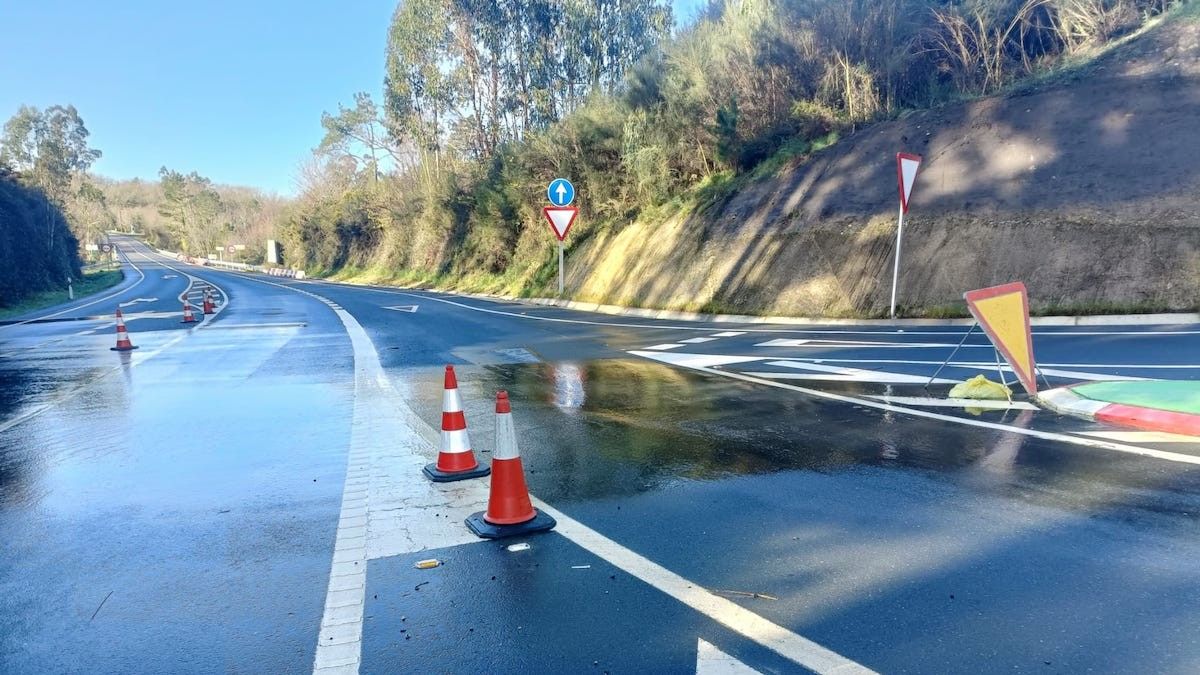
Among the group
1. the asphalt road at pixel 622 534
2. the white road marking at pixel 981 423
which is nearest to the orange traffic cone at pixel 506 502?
the asphalt road at pixel 622 534

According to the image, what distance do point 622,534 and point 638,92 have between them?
24396 millimetres

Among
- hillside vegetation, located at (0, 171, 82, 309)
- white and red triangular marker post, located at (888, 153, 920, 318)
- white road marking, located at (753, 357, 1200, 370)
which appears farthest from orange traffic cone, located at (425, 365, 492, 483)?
hillside vegetation, located at (0, 171, 82, 309)

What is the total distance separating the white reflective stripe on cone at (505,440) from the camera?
4637 millimetres

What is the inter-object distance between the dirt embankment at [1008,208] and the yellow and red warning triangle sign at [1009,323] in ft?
21.8

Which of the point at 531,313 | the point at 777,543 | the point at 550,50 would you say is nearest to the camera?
the point at 777,543

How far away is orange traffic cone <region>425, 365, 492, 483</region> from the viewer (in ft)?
18.4

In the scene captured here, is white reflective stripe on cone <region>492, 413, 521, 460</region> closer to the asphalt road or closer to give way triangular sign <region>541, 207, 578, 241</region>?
the asphalt road

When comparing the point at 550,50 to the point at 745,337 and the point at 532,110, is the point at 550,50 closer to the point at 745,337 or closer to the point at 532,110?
the point at 532,110

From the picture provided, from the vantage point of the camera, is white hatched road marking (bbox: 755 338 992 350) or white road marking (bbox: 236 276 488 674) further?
white hatched road marking (bbox: 755 338 992 350)

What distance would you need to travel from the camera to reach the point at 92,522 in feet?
16.1

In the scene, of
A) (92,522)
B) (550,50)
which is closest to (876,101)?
(92,522)

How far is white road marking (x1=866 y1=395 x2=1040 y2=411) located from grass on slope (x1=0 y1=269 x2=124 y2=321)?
106 ft

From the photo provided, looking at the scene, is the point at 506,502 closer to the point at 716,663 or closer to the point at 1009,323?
the point at 716,663

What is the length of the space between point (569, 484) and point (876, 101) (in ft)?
58.8
